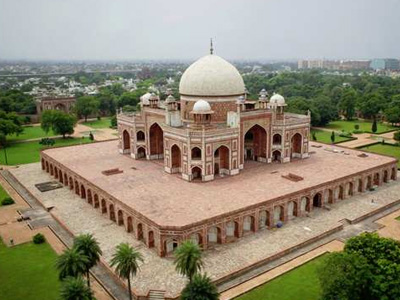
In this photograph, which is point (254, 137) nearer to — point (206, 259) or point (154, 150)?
point (154, 150)

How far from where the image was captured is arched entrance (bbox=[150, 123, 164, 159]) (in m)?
42.9

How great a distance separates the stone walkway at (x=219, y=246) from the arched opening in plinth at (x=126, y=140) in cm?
969

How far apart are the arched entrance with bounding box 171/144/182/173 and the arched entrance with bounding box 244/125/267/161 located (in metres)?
8.86

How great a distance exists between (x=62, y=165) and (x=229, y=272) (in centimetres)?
2432

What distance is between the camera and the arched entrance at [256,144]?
40.8 metres

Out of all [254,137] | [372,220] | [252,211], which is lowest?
[372,220]

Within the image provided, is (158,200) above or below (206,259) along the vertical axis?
above

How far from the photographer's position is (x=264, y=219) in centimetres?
2950

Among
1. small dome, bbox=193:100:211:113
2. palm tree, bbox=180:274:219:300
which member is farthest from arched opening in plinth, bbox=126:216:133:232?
small dome, bbox=193:100:211:113

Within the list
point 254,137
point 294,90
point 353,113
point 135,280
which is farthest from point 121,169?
point 294,90

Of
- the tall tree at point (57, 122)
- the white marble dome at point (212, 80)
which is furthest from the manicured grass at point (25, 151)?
the white marble dome at point (212, 80)

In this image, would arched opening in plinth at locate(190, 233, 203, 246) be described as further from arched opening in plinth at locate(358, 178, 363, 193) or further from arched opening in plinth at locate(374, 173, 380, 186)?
arched opening in plinth at locate(374, 173, 380, 186)

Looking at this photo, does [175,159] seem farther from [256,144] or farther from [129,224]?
[129,224]

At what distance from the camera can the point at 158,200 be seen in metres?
29.5
